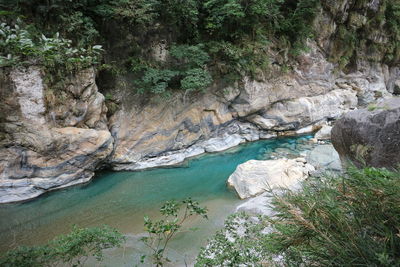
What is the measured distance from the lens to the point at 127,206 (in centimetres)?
700

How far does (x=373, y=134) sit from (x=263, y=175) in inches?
140

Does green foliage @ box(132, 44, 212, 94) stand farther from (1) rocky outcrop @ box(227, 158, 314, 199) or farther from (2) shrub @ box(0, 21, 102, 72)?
(1) rocky outcrop @ box(227, 158, 314, 199)

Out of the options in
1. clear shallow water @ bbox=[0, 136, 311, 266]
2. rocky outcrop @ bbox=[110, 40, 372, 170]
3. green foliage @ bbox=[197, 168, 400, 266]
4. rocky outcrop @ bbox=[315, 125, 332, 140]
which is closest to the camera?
green foliage @ bbox=[197, 168, 400, 266]

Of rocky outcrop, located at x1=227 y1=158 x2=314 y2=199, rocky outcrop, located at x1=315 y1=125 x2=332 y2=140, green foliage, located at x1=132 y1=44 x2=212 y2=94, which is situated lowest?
rocky outcrop, located at x1=315 y1=125 x2=332 y2=140

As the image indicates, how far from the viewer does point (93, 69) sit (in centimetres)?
852

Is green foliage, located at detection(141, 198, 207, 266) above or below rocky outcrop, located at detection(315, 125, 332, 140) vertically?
above

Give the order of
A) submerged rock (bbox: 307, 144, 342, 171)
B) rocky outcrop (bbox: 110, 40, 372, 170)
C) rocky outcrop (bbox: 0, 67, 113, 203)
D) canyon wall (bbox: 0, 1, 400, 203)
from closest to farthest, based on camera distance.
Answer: rocky outcrop (bbox: 0, 67, 113, 203) → canyon wall (bbox: 0, 1, 400, 203) → submerged rock (bbox: 307, 144, 342, 171) → rocky outcrop (bbox: 110, 40, 372, 170)

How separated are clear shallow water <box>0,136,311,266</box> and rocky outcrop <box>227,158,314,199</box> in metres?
0.41

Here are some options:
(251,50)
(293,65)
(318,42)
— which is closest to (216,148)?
(251,50)

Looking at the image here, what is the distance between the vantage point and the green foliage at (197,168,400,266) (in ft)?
5.21

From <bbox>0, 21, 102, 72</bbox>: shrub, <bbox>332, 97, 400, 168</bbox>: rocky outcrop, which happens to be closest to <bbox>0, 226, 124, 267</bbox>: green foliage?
<bbox>332, 97, 400, 168</bbox>: rocky outcrop

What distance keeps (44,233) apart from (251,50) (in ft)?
34.3

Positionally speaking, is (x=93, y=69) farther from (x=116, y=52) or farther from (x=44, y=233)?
(x=44, y=233)

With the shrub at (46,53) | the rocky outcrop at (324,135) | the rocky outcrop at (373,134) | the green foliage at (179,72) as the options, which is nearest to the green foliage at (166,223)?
the rocky outcrop at (373,134)
